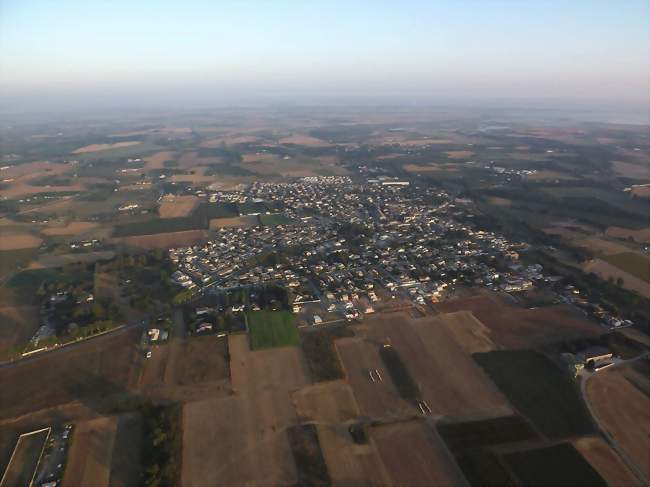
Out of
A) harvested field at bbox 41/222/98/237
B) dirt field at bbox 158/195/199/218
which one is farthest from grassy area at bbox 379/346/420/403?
harvested field at bbox 41/222/98/237

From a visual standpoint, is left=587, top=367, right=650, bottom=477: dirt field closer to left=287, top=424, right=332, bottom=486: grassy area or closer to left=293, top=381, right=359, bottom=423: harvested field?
left=293, top=381, right=359, bottom=423: harvested field

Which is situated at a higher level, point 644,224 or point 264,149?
point 644,224

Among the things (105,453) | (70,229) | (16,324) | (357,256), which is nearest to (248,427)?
(105,453)

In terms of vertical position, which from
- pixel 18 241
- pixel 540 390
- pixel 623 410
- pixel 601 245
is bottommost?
pixel 18 241

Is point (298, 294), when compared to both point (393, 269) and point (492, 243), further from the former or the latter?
point (492, 243)

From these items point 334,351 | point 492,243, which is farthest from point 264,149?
point 334,351

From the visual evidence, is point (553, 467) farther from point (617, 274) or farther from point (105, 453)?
point (617, 274)
